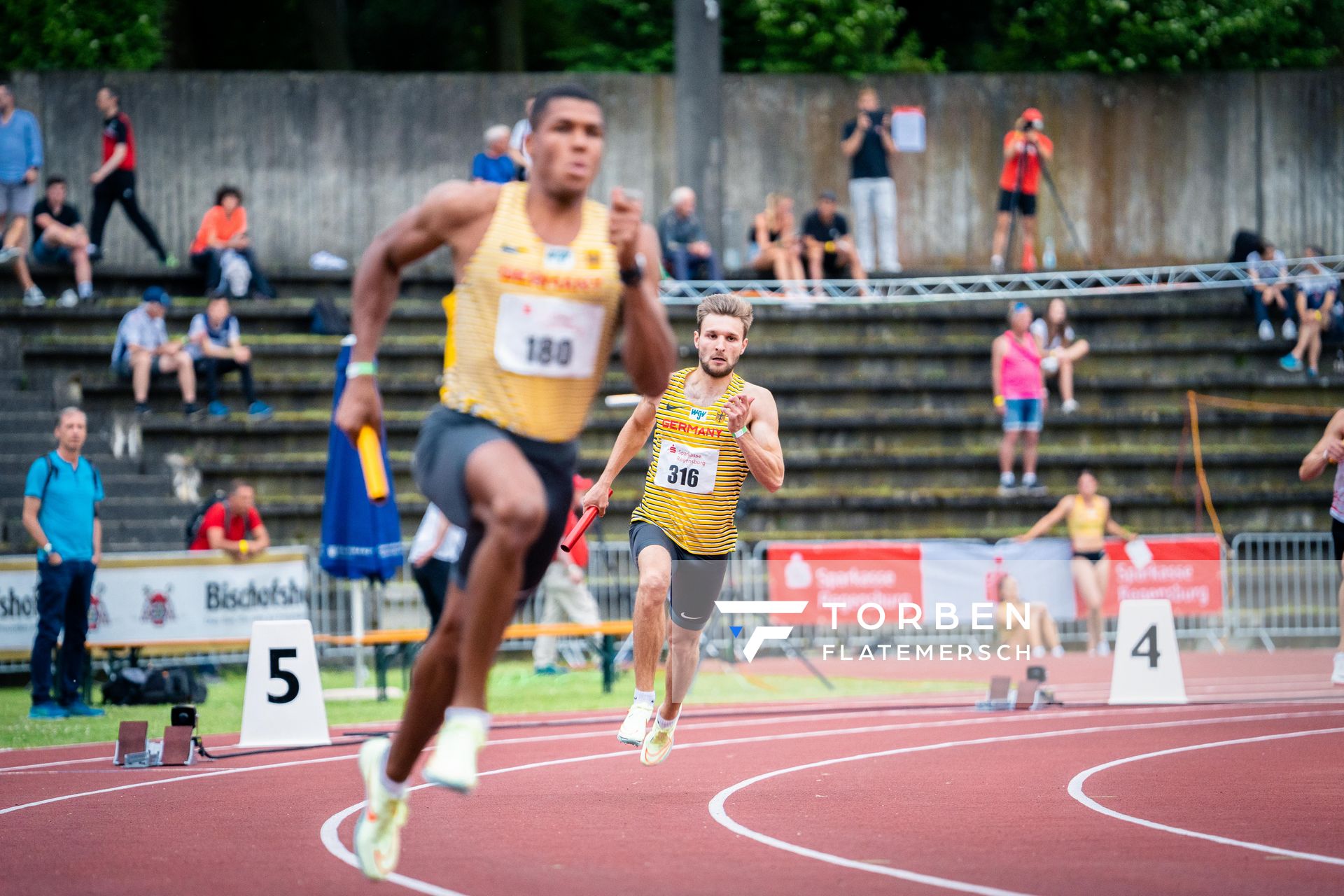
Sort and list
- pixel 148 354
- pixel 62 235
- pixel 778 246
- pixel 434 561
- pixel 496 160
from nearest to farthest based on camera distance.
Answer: pixel 434 561, pixel 148 354, pixel 496 160, pixel 62 235, pixel 778 246

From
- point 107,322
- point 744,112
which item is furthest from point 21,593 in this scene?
point 744,112

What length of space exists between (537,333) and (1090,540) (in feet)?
46.3

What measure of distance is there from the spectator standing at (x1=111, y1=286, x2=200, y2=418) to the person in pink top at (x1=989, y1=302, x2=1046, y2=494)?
9.56m

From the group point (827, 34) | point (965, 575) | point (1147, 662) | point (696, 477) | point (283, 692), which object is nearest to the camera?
point (696, 477)

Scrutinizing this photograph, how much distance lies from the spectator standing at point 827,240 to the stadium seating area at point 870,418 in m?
0.67

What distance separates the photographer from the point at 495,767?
10.5 metres

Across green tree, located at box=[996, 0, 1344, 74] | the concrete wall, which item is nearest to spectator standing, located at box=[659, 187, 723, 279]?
the concrete wall

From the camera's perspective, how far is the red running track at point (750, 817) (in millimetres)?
6672

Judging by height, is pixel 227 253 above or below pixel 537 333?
above

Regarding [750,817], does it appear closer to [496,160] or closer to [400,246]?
[400,246]

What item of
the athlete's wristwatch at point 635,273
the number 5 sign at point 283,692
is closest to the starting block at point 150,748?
the number 5 sign at point 283,692

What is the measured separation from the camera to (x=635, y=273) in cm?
629

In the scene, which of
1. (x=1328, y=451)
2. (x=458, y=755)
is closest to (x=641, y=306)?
(x=458, y=755)

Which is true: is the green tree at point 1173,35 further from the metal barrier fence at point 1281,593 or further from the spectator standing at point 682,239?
→ the metal barrier fence at point 1281,593
